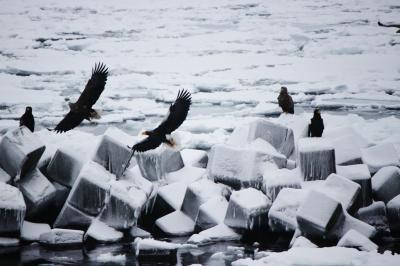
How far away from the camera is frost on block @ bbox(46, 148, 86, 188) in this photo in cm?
687

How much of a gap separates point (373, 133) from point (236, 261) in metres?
5.08

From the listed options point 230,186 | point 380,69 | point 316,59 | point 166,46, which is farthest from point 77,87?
point 230,186

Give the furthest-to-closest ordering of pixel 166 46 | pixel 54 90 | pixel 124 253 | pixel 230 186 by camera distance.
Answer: pixel 166 46 → pixel 54 90 → pixel 230 186 → pixel 124 253

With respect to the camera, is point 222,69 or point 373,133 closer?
point 373,133

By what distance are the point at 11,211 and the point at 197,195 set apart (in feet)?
6.26

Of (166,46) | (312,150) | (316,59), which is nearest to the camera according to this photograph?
(312,150)

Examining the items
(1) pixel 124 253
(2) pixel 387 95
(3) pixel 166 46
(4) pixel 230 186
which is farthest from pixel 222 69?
(1) pixel 124 253

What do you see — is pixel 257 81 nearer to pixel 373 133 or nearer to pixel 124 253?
pixel 373 133

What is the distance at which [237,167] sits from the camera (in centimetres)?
697

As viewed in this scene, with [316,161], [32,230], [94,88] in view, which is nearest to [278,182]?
[316,161]

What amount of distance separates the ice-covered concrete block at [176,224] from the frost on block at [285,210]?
919mm

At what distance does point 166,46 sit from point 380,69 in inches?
257

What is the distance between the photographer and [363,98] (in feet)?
42.3

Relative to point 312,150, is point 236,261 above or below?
below
